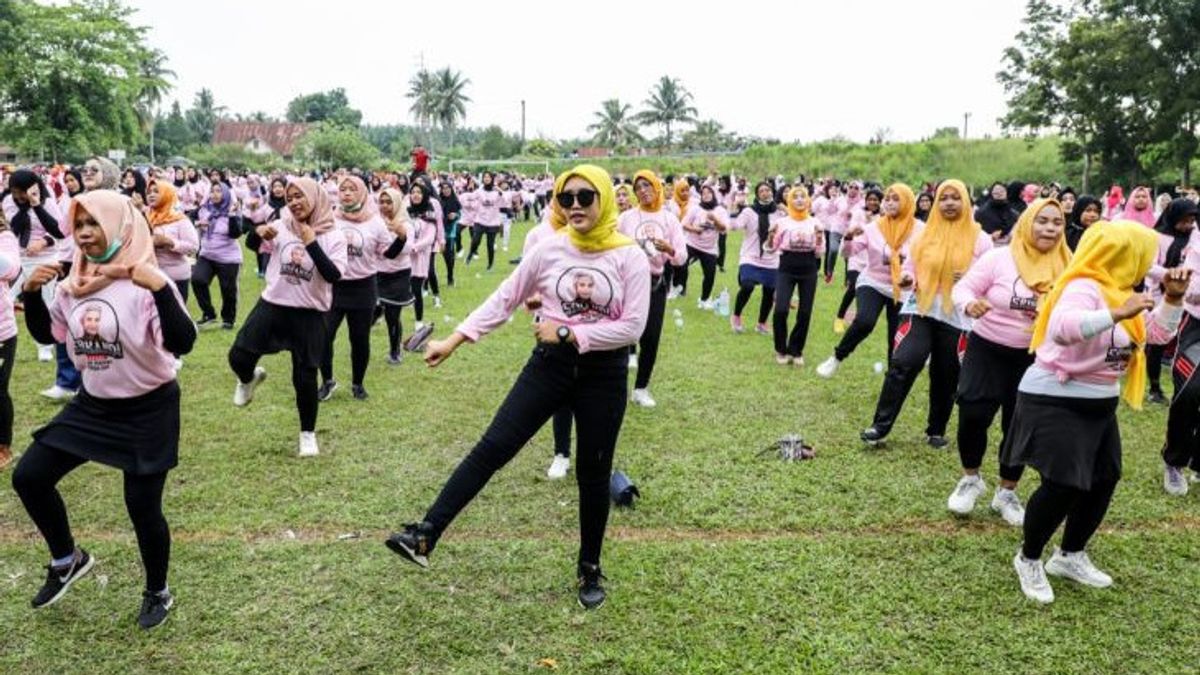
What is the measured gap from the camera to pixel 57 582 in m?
3.88

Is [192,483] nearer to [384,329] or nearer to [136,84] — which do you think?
[384,329]

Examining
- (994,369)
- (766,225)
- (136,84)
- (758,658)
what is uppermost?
(136,84)

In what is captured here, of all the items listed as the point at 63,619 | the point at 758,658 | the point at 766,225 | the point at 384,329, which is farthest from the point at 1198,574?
the point at 384,329

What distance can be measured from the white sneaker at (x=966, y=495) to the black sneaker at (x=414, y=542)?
310 cm

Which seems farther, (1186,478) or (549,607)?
(1186,478)

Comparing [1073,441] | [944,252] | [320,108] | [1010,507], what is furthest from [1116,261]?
[320,108]

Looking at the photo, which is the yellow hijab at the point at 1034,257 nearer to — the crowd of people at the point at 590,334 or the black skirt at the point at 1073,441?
the crowd of people at the point at 590,334

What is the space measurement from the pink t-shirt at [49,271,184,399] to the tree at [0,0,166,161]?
40551mm

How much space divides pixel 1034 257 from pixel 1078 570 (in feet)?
5.45

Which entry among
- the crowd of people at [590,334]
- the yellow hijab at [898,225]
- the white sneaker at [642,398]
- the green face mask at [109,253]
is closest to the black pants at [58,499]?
the crowd of people at [590,334]

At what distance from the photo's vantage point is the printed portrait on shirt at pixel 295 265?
5.80m

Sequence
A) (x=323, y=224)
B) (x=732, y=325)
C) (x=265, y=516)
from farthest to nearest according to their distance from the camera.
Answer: (x=732, y=325) → (x=323, y=224) → (x=265, y=516)

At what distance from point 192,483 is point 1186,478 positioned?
20.9 ft

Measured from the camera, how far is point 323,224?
5.89 meters
